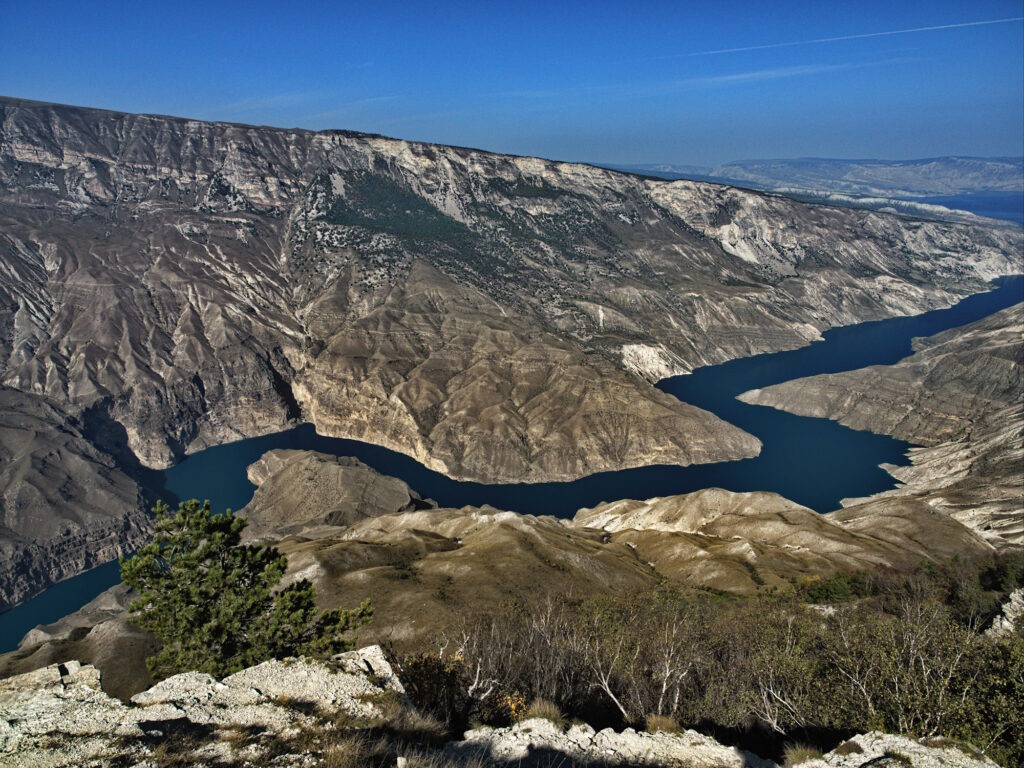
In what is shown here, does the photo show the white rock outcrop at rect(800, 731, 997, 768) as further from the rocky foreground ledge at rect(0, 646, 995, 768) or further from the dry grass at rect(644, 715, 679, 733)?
the dry grass at rect(644, 715, 679, 733)

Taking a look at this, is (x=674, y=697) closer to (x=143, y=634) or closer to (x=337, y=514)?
(x=143, y=634)

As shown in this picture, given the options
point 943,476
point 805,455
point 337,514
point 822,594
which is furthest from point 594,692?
point 805,455

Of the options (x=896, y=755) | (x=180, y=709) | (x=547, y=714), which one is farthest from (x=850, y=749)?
(x=180, y=709)

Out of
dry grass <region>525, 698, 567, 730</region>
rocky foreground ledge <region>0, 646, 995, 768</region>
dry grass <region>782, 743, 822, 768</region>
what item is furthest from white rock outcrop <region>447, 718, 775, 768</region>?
dry grass <region>782, 743, 822, 768</region>

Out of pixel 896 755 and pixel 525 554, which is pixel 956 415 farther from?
pixel 896 755

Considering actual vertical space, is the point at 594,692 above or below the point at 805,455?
above
